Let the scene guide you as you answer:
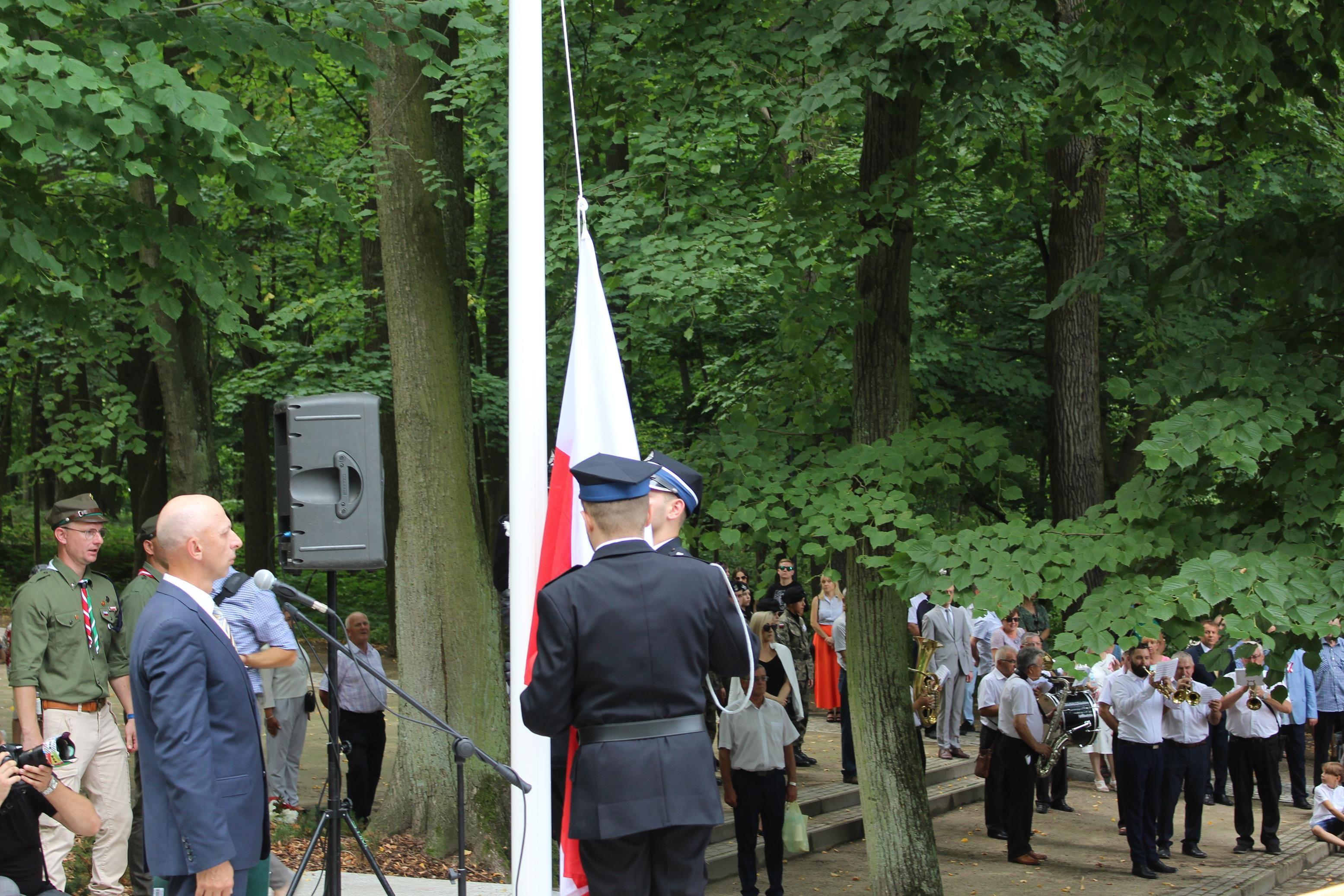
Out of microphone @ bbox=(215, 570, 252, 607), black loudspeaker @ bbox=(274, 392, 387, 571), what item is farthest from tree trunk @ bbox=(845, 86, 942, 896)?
microphone @ bbox=(215, 570, 252, 607)

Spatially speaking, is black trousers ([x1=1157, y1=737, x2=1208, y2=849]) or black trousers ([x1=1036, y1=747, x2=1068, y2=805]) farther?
black trousers ([x1=1036, y1=747, x2=1068, y2=805])

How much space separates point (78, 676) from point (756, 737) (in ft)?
15.0

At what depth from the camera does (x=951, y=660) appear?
1593 cm

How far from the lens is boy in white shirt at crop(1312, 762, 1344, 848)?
1241cm

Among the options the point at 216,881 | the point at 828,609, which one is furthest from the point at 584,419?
the point at 828,609

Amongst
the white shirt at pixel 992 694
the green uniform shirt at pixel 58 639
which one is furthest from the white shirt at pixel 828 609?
the green uniform shirt at pixel 58 639

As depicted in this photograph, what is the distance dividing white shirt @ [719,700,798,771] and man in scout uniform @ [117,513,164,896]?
3.96 m

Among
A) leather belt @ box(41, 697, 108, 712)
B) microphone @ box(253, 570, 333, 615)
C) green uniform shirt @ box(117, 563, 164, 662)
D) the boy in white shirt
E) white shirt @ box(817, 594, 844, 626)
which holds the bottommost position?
the boy in white shirt

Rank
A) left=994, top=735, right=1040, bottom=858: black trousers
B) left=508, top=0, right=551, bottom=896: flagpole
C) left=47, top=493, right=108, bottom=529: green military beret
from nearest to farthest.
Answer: left=508, top=0, right=551, bottom=896: flagpole → left=47, top=493, right=108, bottom=529: green military beret → left=994, top=735, right=1040, bottom=858: black trousers

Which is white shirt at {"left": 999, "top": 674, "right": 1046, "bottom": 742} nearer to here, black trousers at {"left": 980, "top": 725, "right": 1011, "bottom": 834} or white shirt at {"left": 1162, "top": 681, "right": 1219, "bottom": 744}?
black trousers at {"left": 980, "top": 725, "right": 1011, "bottom": 834}

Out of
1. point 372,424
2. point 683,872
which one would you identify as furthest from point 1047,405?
point 683,872

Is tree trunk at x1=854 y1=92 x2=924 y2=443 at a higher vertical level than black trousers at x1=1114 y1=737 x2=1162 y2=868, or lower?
higher

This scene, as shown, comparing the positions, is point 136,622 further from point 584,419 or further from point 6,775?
point 584,419

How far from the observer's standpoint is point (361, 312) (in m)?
16.6
